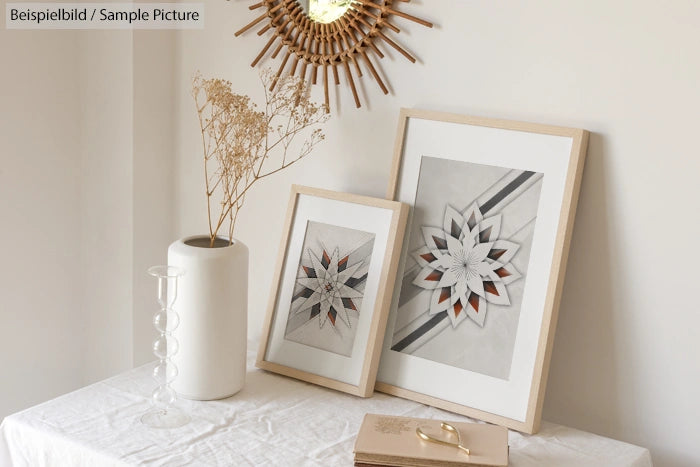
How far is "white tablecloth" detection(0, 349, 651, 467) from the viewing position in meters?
1.33

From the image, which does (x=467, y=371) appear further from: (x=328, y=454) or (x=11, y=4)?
(x=11, y=4)

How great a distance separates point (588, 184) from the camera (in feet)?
4.78

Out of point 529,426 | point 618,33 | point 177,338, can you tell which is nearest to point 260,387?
point 177,338

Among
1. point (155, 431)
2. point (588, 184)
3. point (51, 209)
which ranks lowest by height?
point (155, 431)

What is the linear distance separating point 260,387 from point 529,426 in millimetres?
503

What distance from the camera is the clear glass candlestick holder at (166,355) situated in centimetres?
144

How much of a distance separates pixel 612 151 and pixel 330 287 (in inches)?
22.5

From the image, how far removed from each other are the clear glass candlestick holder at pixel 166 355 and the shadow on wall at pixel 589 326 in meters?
0.67

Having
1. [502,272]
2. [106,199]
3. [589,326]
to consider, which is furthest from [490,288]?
[106,199]

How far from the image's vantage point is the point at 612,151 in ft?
4.68

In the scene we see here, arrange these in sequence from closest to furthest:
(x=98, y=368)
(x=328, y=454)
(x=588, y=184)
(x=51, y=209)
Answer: (x=328, y=454), (x=588, y=184), (x=51, y=209), (x=98, y=368)

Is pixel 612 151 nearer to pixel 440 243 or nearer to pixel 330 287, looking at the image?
pixel 440 243

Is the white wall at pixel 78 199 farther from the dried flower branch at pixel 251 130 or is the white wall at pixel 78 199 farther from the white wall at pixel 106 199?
the dried flower branch at pixel 251 130

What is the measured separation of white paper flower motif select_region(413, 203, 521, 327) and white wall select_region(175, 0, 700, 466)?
0.43 ft
